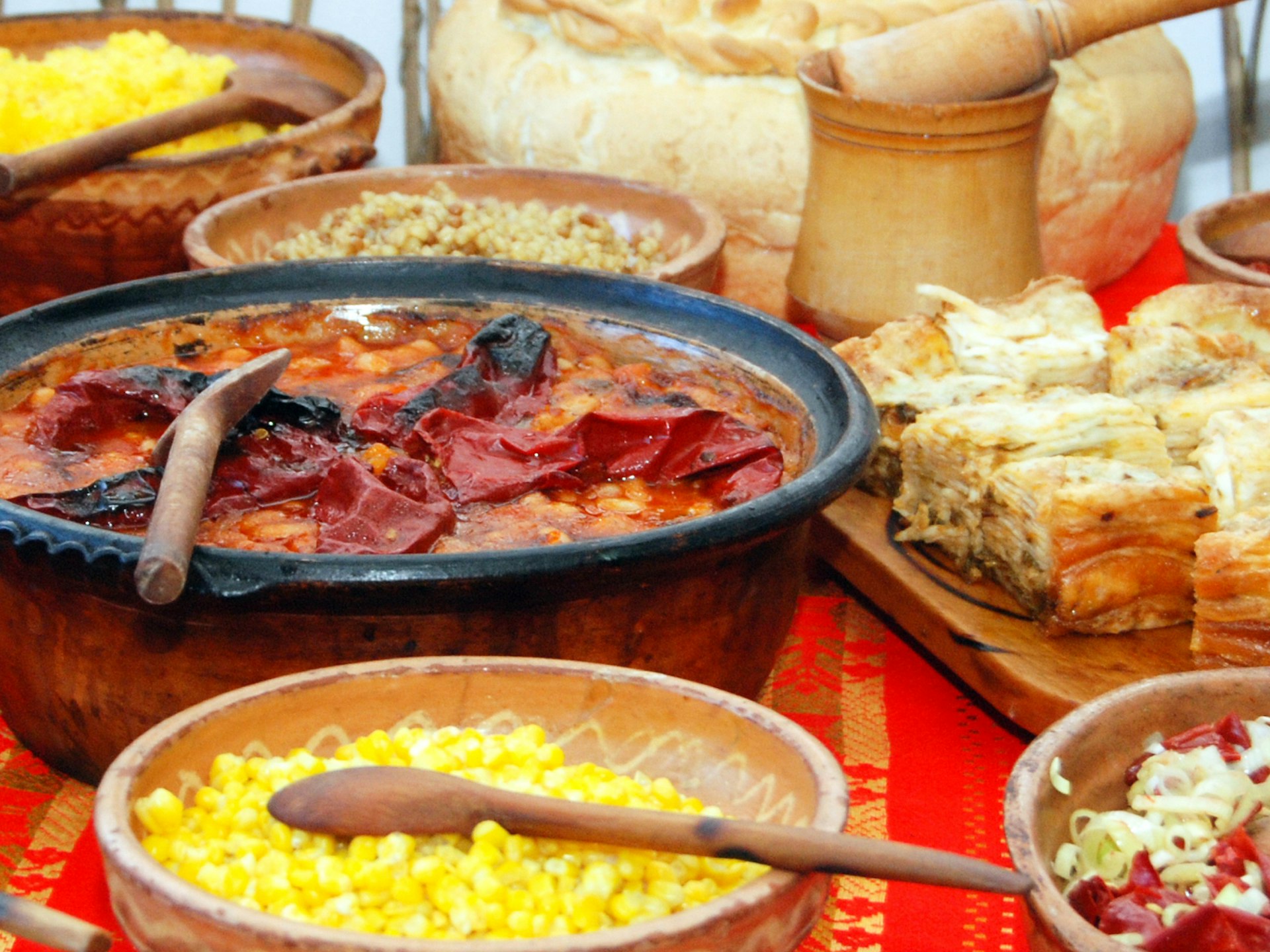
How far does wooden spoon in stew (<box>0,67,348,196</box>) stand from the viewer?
310cm

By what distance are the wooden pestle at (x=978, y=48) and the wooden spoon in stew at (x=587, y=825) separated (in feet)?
6.36

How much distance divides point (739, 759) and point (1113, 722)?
16.8 inches

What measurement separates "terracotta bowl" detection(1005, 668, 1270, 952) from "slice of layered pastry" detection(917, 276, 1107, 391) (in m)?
0.94

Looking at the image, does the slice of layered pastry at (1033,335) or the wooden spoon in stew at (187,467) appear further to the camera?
the slice of layered pastry at (1033,335)

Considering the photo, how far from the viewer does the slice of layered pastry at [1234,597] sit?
187 centimetres

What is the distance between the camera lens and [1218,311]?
2.59 m

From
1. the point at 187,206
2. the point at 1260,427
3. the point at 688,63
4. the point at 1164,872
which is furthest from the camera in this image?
the point at 688,63

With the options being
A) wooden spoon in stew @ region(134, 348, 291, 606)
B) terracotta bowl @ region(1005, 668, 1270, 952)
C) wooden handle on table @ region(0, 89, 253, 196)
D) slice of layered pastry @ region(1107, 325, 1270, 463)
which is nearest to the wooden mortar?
slice of layered pastry @ region(1107, 325, 1270, 463)

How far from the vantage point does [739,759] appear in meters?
1.42

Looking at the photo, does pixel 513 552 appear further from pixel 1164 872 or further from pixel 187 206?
pixel 187 206

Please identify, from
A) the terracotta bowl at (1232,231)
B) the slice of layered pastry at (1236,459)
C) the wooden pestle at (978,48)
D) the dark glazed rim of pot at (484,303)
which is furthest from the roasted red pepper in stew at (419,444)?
the terracotta bowl at (1232,231)

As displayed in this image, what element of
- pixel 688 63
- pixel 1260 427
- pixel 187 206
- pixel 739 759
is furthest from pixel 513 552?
pixel 688 63

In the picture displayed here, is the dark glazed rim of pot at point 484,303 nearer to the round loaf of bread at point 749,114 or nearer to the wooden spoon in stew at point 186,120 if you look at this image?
the wooden spoon in stew at point 186,120

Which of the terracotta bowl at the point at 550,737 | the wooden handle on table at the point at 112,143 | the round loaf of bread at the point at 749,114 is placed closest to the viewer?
the terracotta bowl at the point at 550,737
